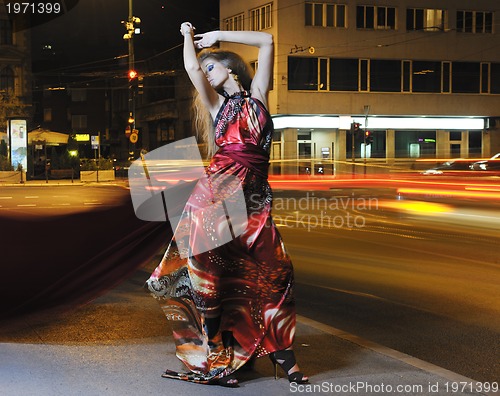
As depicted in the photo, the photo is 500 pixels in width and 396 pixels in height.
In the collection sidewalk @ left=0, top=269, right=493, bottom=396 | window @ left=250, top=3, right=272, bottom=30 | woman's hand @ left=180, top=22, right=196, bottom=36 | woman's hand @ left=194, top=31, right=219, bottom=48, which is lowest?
sidewalk @ left=0, top=269, right=493, bottom=396

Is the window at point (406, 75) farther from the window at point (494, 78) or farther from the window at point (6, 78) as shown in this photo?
the window at point (6, 78)

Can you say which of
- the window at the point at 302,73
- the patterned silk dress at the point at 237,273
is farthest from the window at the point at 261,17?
the patterned silk dress at the point at 237,273

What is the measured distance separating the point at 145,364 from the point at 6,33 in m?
62.7

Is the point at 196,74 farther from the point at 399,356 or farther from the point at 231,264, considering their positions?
the point at 399,356

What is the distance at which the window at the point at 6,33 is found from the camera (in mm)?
61875

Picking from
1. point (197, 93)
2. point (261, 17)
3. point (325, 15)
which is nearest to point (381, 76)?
point (325, 15)

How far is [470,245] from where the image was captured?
1277cm

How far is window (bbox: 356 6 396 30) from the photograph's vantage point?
50.7 m

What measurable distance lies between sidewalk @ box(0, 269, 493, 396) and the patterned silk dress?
0.79 feet

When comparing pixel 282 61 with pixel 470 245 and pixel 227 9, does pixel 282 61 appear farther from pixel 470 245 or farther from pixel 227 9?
pixel 470 245

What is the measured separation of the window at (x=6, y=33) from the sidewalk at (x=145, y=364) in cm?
6050

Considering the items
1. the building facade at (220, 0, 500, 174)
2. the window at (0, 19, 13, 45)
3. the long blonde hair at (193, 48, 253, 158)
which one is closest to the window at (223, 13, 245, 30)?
the building facade at (220, 0, 500, 174)

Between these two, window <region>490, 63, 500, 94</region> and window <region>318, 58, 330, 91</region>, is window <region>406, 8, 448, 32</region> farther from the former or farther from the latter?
window <region>318, 58, 330, 91</region>

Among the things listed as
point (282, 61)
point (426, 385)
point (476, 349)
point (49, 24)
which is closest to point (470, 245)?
point (476, 349)
